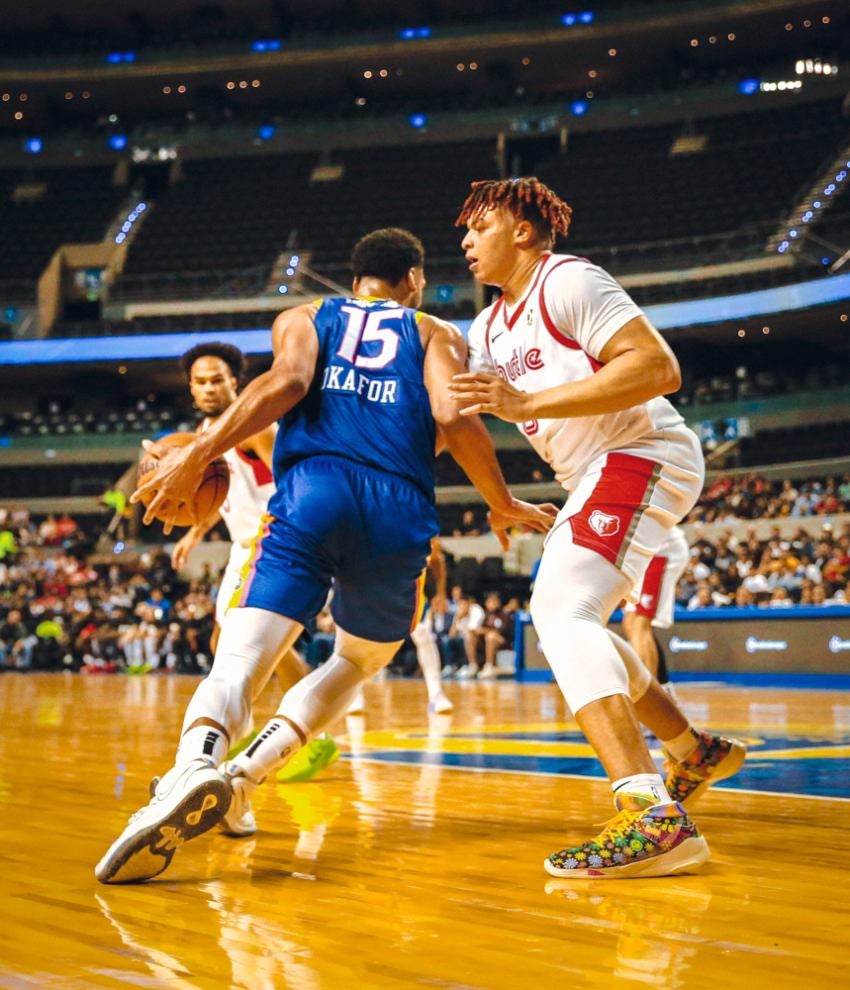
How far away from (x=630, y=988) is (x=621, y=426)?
6.18 ft

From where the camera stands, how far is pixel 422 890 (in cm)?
279

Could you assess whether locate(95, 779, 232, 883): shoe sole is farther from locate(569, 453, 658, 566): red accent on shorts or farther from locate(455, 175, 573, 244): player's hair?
locate(455, 175, 573, 244): player's hair

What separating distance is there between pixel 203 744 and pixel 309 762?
2.29 metres

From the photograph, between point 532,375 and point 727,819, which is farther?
point 727,819

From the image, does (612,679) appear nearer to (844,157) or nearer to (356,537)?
(356,537)

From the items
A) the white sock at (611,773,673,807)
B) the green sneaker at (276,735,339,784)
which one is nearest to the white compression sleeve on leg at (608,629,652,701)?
the white sock at (611,773,673,807)

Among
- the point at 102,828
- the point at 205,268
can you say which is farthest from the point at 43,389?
the point at 102,828

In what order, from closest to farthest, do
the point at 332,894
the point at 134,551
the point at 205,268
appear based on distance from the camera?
the point at 332,894 < the point at 134,551 < the point at 205,268

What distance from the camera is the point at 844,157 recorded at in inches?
1052

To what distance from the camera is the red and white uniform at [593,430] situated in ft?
11.0

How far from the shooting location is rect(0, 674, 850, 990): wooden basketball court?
6.82 ft

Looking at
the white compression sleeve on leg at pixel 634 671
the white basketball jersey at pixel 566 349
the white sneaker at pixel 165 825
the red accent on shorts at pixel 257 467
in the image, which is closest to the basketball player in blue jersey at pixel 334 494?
the white basketball jersey at pixel 566 349

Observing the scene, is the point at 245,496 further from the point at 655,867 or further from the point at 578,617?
the point at 655,867

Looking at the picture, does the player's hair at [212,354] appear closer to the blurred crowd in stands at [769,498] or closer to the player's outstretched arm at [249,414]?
the player's outstretched arm at [249,414]
